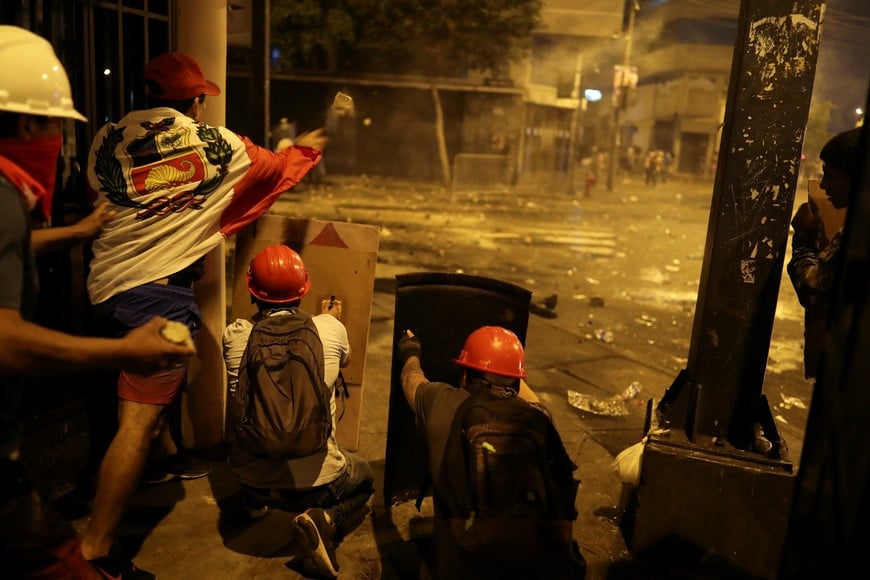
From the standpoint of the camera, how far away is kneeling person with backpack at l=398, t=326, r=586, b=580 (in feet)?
7.86

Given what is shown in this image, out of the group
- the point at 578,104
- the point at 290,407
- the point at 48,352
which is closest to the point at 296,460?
the point at 290,407

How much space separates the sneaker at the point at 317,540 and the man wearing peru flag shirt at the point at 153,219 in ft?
2.42

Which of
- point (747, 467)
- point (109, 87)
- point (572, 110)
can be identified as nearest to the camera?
point (747, 467)

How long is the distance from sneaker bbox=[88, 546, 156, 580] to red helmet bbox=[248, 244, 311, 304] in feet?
3.89

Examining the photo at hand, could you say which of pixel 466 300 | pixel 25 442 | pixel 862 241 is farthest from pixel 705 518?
pixel 25 442

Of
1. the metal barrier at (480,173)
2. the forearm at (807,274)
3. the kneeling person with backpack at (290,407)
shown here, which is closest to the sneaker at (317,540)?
the kneeling person with backpack at (290,407)

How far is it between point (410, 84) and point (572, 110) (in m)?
9.62

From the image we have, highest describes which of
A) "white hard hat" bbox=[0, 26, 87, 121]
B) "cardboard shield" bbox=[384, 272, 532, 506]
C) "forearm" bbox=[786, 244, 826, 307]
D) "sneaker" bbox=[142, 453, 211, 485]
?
"white hard hat" bbox=[0, 26, 87, 121]

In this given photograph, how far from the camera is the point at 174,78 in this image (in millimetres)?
3361

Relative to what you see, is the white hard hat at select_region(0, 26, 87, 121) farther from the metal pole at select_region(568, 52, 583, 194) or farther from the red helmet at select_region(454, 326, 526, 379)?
the metal pole at select_region(568, 52, 583, 194)

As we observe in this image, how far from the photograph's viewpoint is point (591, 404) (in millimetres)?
5664

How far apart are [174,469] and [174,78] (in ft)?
6.84

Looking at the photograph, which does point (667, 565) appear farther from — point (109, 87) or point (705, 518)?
point (109, 87)

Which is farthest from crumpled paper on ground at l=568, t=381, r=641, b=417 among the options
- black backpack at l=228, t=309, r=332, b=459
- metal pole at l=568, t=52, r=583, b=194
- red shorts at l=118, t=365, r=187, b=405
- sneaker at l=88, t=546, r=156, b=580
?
metal pole at l=568, t=52, r=583, b=194
